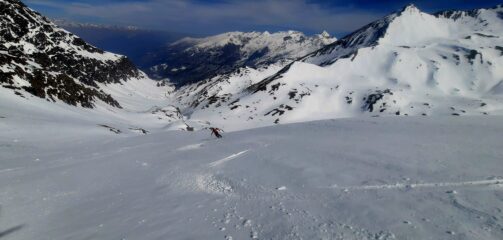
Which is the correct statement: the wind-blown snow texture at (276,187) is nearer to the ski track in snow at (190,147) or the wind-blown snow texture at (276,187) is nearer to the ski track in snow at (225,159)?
the ski track in snow at (225,159)

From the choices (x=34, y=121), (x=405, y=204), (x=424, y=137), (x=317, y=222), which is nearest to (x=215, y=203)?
(x=317, y=222)

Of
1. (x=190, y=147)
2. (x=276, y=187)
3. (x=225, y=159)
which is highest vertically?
(x=276, y=187)

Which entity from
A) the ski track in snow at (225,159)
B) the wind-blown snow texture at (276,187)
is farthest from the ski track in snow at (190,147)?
the ski track in snow at (225,159)

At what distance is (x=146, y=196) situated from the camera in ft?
71.4

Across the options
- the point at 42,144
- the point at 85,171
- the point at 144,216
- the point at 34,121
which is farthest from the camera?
the point at 34,121

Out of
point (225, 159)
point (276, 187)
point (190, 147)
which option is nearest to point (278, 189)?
point (276, 187)

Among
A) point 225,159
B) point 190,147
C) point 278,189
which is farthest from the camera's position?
point 190,147

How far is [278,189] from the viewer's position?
20.9 meters

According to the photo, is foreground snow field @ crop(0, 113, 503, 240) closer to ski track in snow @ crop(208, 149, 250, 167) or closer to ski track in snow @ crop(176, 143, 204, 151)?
ski track in snow @ crop(208, 149, 250, 167)

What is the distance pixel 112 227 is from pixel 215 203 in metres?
5.14

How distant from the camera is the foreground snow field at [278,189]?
15.6 meters

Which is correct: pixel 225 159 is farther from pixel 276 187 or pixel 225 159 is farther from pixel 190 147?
pixel 276 187

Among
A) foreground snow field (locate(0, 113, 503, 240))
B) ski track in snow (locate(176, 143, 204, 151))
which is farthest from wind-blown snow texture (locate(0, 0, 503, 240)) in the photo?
ski track in snow (locate(176, 143, 204, 151))

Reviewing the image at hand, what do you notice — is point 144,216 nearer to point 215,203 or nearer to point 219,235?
point 215,203
